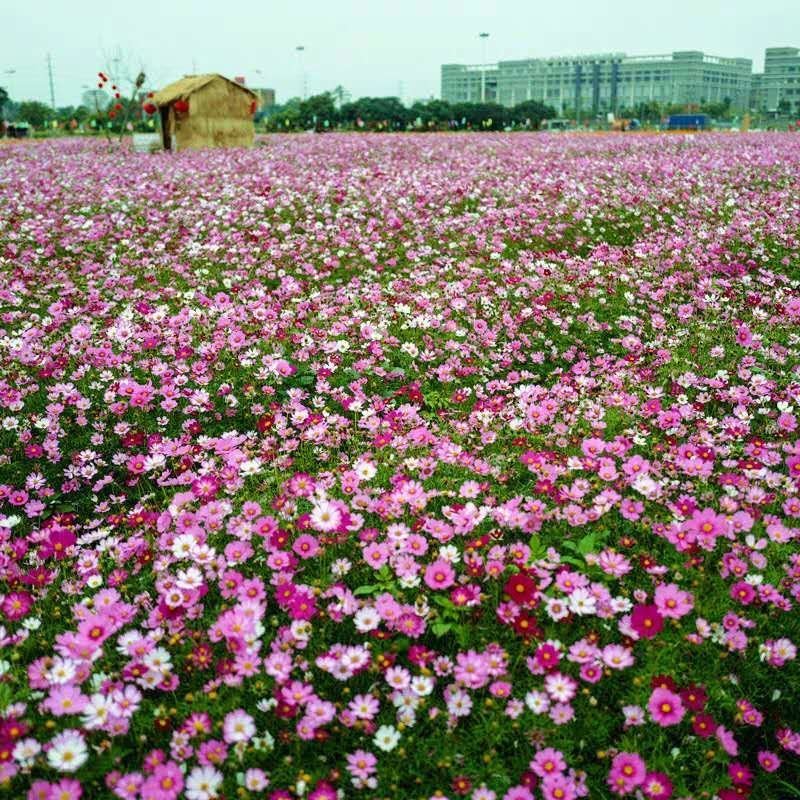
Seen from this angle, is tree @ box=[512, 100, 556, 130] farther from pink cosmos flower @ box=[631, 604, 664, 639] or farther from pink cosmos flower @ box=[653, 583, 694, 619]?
pink cosmos flower @ box=[631, 604, 664, 639]

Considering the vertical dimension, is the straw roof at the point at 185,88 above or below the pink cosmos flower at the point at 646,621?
above

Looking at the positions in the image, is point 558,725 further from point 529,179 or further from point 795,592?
point 529,179

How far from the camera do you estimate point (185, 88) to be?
26.1 meters

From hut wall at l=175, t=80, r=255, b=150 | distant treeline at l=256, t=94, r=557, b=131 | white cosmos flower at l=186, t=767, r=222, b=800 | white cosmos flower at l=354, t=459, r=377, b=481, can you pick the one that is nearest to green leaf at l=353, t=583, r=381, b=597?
white cosmos flower at l=354, t=459, r=377, b=481

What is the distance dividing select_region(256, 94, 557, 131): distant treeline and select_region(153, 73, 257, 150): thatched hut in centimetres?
2820

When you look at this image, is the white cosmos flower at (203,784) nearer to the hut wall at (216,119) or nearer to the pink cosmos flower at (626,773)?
the pink cosmos flower at (626,773)

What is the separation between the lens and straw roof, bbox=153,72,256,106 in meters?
25.8

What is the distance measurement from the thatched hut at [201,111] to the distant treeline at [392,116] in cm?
2820

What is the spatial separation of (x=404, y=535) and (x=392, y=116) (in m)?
58.8

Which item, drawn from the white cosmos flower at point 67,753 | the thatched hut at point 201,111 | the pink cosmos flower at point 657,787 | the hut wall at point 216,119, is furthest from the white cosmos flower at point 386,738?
the hut wall at point 216,119

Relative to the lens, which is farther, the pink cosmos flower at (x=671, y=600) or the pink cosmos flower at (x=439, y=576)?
the pink cosmos flower at (x=439, y=576)

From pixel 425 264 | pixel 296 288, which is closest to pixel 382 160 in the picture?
pixel 425 264

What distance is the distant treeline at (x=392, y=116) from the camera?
5638 centimetres

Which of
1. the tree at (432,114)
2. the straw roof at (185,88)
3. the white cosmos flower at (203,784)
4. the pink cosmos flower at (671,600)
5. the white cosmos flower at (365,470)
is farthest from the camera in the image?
the tree at (432,114)
